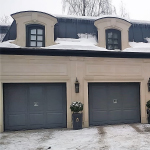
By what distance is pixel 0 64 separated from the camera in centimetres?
761

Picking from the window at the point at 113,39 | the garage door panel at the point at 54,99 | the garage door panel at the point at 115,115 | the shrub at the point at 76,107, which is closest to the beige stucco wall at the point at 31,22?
the garage door panel at the point at 54,99

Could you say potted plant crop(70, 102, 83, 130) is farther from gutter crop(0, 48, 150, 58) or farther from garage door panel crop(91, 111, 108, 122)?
gutter crop(0, 48, 150, 58)

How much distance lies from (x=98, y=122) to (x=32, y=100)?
11.9ft

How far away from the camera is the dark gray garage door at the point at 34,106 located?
782 cm

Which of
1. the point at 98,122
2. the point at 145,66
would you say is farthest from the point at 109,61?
the point at 98,122

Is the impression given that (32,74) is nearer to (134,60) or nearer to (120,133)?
(120,133)

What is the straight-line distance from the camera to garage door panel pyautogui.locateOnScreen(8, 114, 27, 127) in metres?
7.79

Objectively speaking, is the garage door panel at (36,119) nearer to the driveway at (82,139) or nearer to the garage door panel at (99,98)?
the driveway at (82,139)

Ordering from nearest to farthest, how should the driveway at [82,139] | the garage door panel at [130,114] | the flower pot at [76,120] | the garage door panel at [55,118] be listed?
the driveway at [82,139] < the flower pot at [76,120] < the garage door panel at [55,118] < the garage door panel at [130,114]

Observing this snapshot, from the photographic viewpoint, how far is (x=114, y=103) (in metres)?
8.70

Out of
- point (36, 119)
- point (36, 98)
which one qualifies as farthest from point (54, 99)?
point (36, 119)

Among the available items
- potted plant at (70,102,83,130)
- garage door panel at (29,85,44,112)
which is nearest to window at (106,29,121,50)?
potted plant at (70,102,83,130)

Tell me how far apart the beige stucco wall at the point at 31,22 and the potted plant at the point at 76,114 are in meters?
3.33

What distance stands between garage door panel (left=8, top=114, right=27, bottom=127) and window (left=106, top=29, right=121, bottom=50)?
574cm
